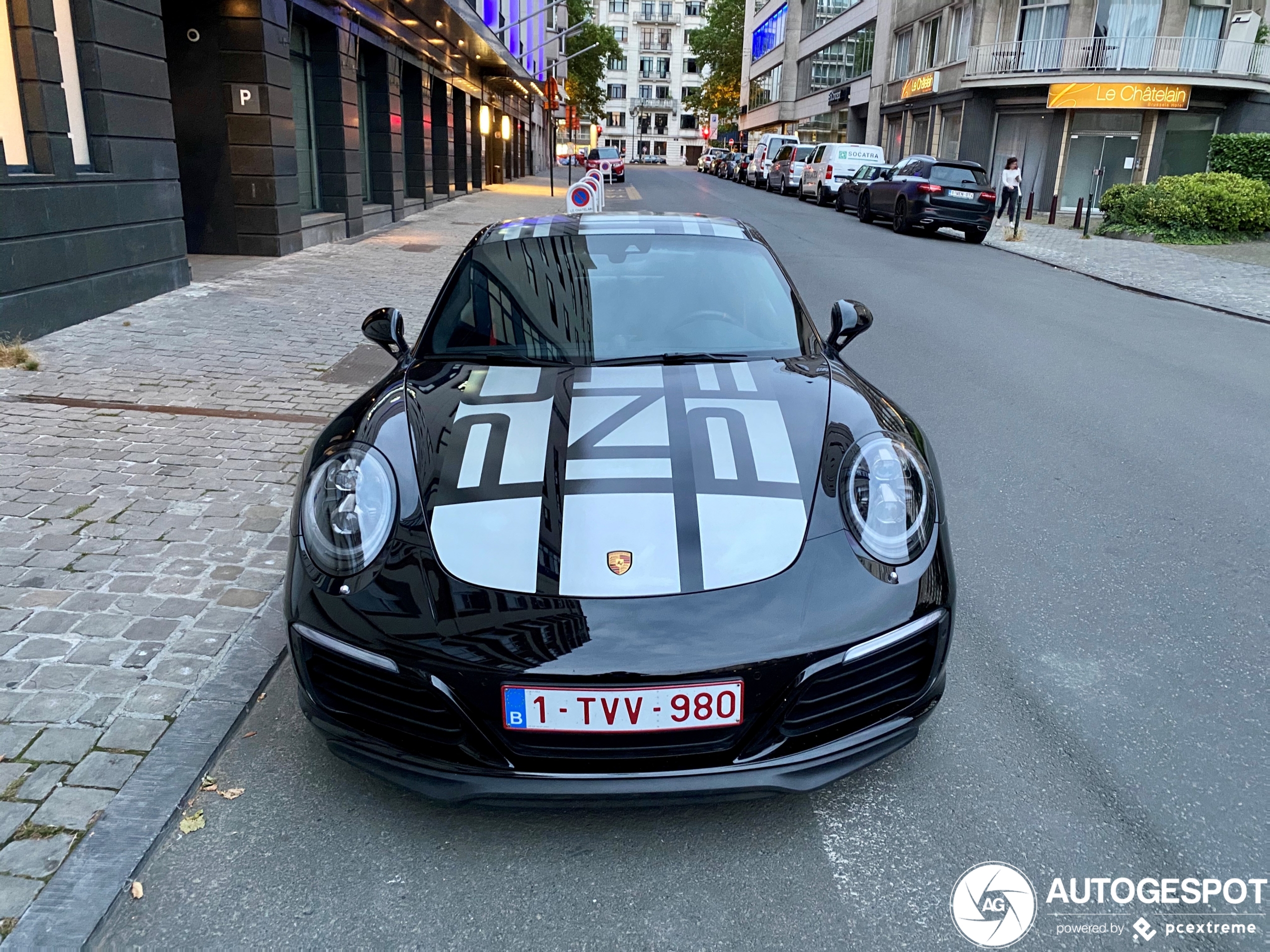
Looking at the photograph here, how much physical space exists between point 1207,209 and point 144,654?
2273 cm

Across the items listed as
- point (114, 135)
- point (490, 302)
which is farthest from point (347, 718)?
point (114, 135)

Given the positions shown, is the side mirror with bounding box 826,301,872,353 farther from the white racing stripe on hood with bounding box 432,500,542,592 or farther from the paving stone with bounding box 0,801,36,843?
the paving stone with bounding box 0,801,36,843

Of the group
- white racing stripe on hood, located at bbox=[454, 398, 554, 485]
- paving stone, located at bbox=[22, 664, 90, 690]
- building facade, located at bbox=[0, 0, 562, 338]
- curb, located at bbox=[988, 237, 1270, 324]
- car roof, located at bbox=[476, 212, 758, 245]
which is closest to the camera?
white racing stripe on hood, located at bbox=[454, 398, 554, 485]

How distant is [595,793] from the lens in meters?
2.29

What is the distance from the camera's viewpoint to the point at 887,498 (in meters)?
2.72

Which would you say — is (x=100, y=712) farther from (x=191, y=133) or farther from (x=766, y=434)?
(x=191, y=133)

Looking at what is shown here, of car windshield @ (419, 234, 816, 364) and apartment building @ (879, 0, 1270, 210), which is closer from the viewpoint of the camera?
car windshield @ (419, 234, 816, 364)

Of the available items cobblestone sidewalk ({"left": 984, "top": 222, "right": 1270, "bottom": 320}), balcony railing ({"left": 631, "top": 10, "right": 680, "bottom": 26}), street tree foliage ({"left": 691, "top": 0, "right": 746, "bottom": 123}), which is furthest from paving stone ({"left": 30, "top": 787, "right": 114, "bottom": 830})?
balcony railing ({"left": 631, "top": 10, "right": 680, "bottom": 26})

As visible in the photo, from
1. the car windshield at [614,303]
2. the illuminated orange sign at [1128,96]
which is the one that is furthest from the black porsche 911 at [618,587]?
the illuminated orange sign at [1128,96]

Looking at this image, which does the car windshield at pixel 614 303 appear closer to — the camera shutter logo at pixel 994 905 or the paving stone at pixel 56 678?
the paving stone at pixel 56 678

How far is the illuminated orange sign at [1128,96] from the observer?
100ft

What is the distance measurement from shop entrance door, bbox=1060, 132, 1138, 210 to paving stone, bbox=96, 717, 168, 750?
34.4m

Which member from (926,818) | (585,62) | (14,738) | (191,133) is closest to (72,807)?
(14,738)

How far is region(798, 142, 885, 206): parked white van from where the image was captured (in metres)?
30.1
